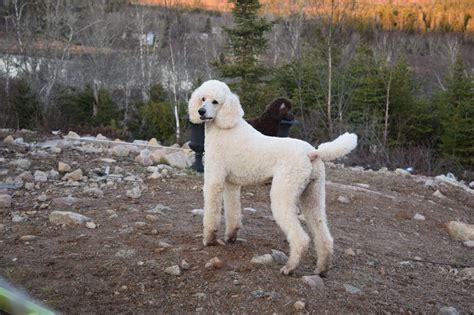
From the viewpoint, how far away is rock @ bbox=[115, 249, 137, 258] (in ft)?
14.0

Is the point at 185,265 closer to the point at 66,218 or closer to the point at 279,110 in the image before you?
the point at 66,218

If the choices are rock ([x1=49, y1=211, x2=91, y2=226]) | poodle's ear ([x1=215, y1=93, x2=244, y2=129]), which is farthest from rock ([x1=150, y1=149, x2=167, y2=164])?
poodle's ear ([x1=215, y1=93, x2=244, y2=129])

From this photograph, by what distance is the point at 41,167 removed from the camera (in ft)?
22.9

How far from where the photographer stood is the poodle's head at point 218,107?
14.4ft

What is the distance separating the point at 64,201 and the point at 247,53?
45.3 ft

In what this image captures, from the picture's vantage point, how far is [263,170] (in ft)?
13.9

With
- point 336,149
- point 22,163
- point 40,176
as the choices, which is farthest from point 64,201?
point 336,149

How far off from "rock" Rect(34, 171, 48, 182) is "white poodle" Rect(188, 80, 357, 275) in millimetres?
2704

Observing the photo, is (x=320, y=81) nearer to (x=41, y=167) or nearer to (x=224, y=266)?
(x=41, y=167)

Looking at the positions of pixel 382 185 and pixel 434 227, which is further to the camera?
pixel 382 185

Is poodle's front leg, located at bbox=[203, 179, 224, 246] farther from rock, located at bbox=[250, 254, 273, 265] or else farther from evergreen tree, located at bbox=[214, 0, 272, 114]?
evergreen tree, located at bbox=[214, 0, 272, 114]

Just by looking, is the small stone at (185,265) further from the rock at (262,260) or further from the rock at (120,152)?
the rock at (120,152)

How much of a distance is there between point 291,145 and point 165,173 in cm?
361

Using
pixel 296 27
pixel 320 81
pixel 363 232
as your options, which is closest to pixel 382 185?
pixel 363 232
